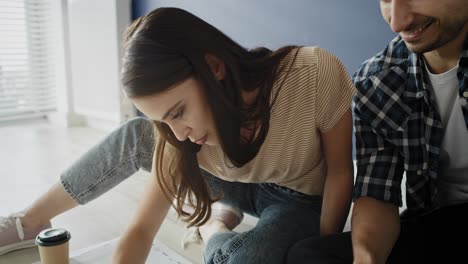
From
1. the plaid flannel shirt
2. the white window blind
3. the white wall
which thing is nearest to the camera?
the plaid flannel shirt

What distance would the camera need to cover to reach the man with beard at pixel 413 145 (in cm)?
74

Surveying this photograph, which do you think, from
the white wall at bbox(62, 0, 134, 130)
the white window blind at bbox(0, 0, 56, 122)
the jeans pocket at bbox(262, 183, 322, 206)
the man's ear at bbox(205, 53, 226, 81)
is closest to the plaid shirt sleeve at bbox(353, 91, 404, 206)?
the jeans pocket at bbox(262, 183, 322, 206)

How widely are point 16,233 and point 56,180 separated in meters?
0.58

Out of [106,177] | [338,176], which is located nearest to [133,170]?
[106,177]

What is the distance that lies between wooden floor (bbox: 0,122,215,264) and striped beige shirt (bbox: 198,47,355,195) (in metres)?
0.31

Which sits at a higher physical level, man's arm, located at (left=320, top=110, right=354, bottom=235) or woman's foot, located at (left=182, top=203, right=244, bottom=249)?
man's arm, located at (left=320, top=110, right=354, bottom=235)

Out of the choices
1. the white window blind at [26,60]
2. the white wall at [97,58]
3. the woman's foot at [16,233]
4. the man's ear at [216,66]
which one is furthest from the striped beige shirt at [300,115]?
the white window blind at [26,60]

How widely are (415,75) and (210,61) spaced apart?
0.37 meters

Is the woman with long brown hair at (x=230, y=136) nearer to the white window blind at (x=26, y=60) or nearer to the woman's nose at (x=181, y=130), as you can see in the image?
the woman's nose at (x=181, y=130)

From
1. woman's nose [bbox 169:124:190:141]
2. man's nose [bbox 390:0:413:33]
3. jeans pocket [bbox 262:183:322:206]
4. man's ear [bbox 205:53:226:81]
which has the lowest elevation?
jeans pocket [bbox 262:183:322:206]

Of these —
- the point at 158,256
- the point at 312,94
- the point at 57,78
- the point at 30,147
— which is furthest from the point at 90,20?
the point at 312,94

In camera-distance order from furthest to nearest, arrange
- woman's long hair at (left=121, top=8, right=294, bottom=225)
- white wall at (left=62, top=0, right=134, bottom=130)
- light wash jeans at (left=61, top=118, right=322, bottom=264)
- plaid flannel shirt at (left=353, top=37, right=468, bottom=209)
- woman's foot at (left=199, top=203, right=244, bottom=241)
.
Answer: white wall at (left=62, top=0, right=134, bottom=130) → woman's foot at (left=199, top=203, right=244, bottom=241) → light wash jeans at (left=61, top=118, right=322, bottom=264) → plaid flannel shirt at (left=353, top=37, right=468, bottom=209) → woman's long hair at (left=121, top=8, right=294, bottom=225)

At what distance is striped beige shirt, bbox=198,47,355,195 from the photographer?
86 cm

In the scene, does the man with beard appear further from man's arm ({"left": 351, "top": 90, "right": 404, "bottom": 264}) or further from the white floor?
the white floor
